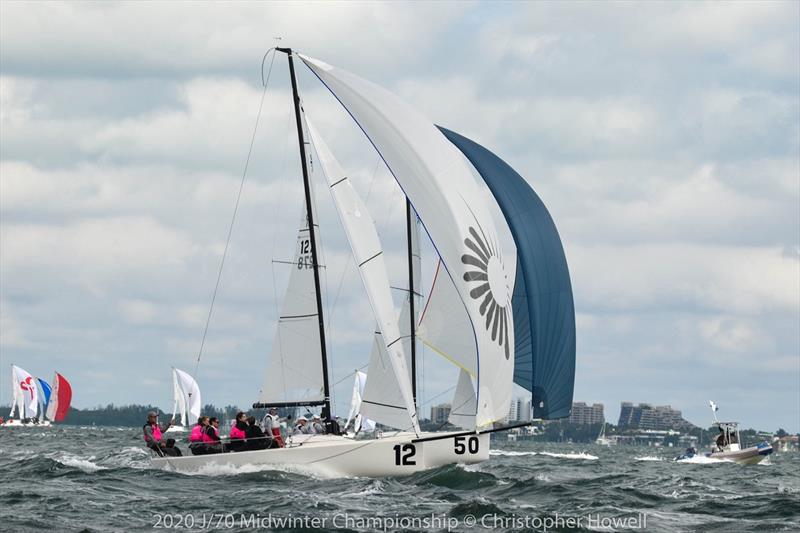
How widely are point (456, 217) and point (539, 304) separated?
161 inches

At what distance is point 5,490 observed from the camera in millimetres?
24297

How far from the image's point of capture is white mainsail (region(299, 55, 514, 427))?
25.2 meters

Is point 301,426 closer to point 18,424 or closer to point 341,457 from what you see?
point 341,457

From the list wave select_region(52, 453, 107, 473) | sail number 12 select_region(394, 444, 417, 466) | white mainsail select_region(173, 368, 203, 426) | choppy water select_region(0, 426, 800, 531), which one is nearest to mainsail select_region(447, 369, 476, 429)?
choppy water select_region(0, 426, 800, 531)

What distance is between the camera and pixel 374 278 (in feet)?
89.5

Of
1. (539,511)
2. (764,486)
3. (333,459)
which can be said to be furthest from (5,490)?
(764,486)

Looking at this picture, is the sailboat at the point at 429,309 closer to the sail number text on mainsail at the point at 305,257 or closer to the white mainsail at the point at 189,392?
the sail number text on mainsail at the point at 305,257

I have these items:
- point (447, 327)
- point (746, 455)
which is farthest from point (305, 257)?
point (746, 455)

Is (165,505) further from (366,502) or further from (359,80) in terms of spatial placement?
(359,80)

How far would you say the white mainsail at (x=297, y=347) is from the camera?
96.7ft

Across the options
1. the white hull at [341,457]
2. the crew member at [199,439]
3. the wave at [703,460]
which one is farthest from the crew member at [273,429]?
the wave at [703,460]

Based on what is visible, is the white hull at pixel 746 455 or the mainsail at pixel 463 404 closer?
the mainsail at pixel 463 404

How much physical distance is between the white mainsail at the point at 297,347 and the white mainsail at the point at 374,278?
1817 millimetres

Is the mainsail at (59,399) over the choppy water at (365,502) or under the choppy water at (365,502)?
over
